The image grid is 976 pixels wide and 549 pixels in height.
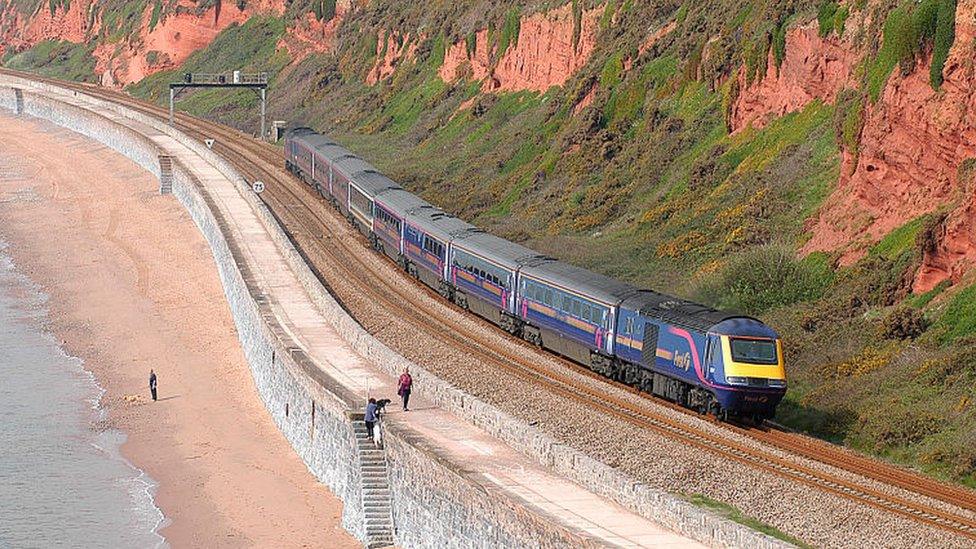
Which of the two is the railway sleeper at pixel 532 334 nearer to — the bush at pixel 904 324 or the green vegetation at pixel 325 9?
the bush at pixel 904 324

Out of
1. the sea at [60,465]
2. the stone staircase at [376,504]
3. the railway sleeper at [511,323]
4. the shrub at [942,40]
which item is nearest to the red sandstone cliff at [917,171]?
the shrub at [942,40]

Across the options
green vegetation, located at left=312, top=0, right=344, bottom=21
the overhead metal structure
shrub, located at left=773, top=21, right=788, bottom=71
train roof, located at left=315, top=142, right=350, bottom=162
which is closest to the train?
train roof, located at left=315, top=142, right=350, bottom=162

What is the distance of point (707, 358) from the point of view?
36.6m

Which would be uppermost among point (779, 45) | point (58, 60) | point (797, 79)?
point (779, 45)

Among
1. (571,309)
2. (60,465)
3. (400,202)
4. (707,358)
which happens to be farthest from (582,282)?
(400,202)

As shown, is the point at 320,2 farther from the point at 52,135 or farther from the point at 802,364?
the point at 802,364

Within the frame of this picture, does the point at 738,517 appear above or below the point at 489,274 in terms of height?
below

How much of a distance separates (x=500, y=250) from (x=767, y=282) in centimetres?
858

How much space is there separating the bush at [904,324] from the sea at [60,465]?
1986 centimetres

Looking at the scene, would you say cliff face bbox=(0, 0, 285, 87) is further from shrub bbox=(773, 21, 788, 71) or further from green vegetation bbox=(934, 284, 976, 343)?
green vegetation bbox=(934, 284, 976, 343)

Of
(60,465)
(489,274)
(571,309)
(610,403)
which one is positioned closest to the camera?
(610,403)

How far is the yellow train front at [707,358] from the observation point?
36.1m

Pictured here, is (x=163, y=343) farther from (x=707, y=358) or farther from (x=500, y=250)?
(x=707, y=358)

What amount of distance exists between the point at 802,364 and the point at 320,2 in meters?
89.3
